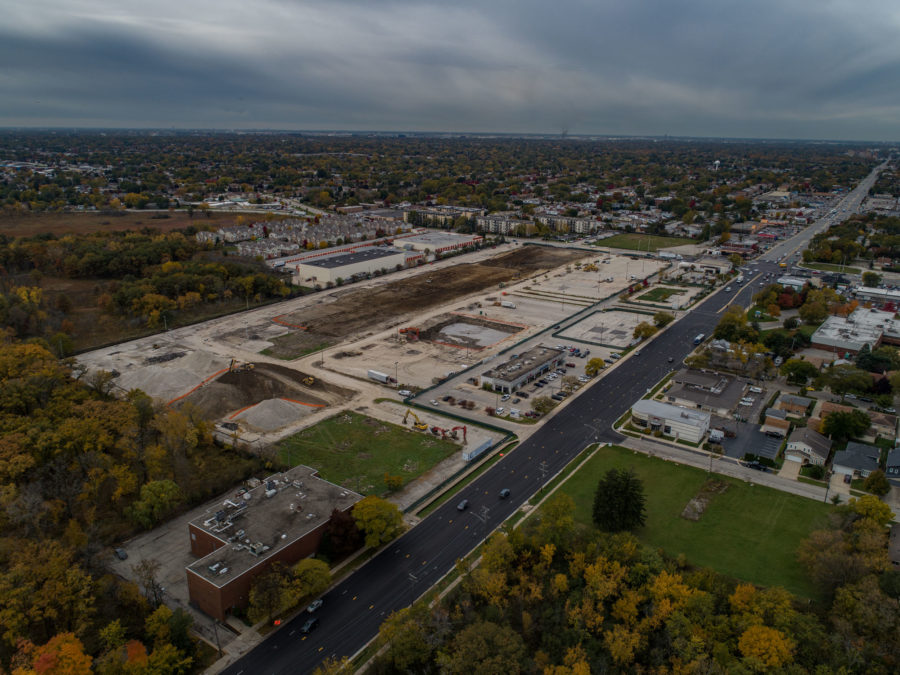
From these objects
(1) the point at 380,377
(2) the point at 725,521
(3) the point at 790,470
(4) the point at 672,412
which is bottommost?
(2) the point at 725,521

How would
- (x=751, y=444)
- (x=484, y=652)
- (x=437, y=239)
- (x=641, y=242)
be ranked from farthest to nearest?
(x=641, y=242) → (x=437, y=239) → (x=751, y=444) → (x=484, y=652)

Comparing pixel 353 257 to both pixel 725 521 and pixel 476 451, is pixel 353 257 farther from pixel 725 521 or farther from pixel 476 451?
pixel 725 521

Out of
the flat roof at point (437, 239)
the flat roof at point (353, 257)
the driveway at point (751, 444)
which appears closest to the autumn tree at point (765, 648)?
the driveway at point (751, 444)

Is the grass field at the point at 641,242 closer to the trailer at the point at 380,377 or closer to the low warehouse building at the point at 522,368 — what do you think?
the low warehouse building at the point at 522,368

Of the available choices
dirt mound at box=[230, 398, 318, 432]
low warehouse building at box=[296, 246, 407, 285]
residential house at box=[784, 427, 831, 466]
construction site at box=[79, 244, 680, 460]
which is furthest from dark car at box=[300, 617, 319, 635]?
low warehouse building at box=[296, 246, 407, 285]

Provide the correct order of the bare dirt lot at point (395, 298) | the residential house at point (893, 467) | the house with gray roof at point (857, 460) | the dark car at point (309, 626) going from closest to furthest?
1. the dark car at point (309, 626)
2. the residential house at point (893, 467)
3. the house with gray roof at point (857, 460)
4. the bare dirt lot at point (395, 298)

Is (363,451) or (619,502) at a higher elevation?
(619,502)

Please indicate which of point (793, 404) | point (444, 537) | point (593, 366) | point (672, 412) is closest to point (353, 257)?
point (593, 366)
